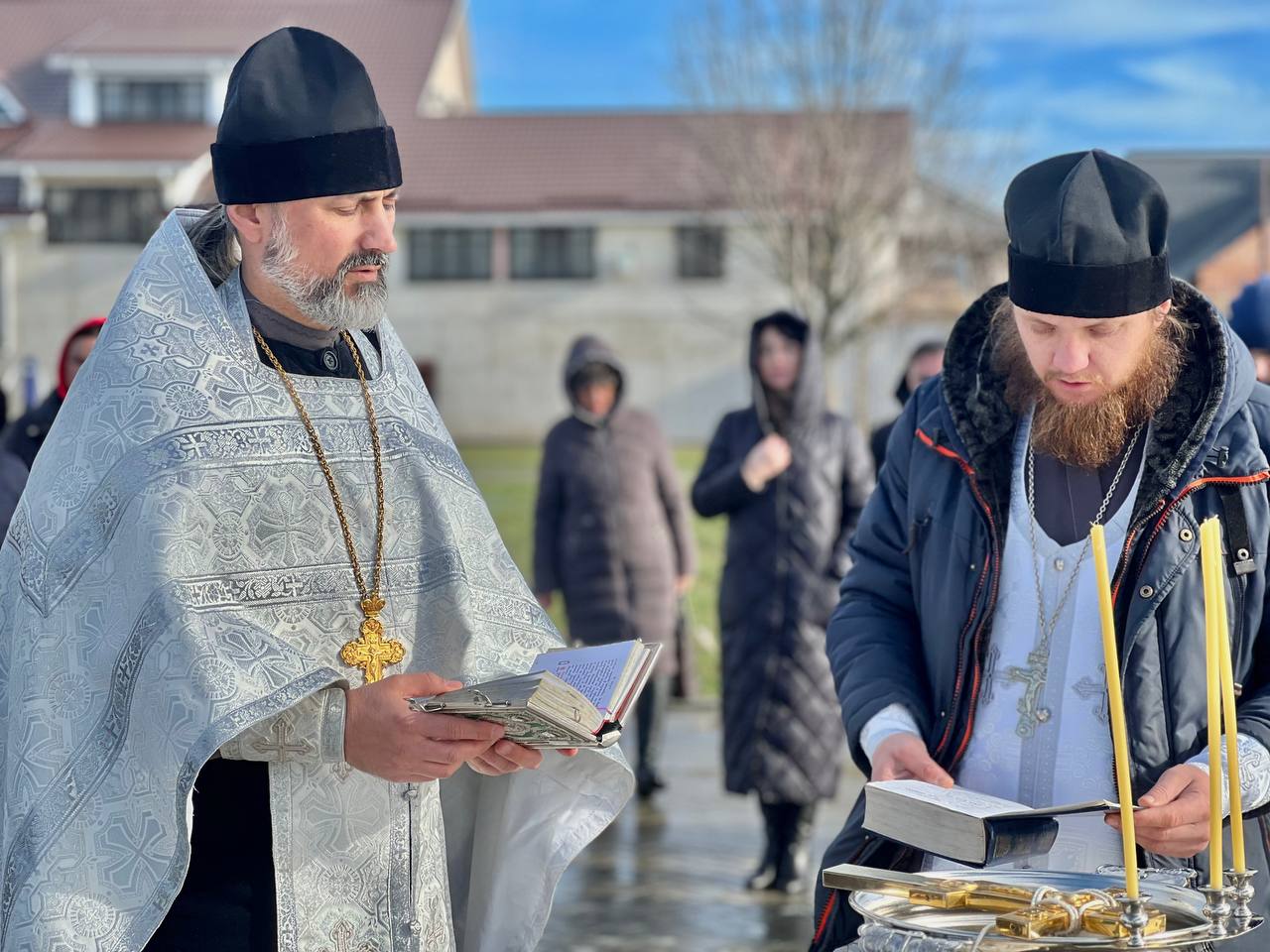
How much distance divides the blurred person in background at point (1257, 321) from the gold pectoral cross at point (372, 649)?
14.3 ft

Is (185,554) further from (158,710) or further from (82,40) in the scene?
(82,40)

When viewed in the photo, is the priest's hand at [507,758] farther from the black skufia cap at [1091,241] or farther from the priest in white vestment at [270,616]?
the black skufia cap at [1091,241]

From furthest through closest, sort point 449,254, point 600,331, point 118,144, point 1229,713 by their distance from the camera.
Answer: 1. point 600,331
2. point 449,254
3. point 118,144
4. point 1229,713

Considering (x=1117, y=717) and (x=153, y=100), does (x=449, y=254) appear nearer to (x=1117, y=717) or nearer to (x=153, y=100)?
(x=153, y=100)

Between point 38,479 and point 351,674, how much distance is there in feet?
1.88

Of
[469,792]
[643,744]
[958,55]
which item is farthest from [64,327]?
[469,792]

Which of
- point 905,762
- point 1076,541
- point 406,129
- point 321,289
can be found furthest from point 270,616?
point 406,129

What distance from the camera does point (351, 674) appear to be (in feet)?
9.25

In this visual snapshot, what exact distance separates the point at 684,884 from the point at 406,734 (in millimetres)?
4577

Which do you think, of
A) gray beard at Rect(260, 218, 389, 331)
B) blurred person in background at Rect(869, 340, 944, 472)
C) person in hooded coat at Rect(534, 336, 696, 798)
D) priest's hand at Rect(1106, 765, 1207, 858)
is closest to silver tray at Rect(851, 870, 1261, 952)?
priest's hand at Rect(1106, 765, 1207, 858)

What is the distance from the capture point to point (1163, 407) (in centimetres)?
286

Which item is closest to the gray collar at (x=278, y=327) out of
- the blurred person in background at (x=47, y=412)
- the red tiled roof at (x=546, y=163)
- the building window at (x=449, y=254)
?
the blurred person in background at (x=47, y=412)

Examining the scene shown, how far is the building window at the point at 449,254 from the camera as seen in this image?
40094 mm

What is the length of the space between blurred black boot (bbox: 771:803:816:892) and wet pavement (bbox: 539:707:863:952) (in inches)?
3.7
